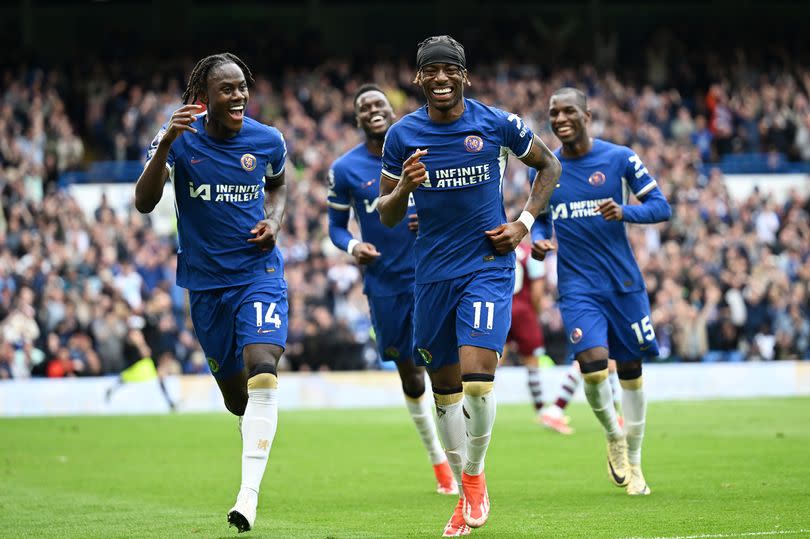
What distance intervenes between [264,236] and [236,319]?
56cm

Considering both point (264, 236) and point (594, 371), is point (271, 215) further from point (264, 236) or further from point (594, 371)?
point (594, 371)

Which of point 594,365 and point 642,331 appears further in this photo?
point 642,331

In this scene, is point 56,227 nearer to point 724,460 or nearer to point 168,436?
point 168,436

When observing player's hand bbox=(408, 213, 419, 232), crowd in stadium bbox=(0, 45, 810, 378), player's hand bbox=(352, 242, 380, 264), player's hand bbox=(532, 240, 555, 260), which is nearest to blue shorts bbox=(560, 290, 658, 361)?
player's hand bbox=(532, 240, 555, 260)

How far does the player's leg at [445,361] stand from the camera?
27.1 ft

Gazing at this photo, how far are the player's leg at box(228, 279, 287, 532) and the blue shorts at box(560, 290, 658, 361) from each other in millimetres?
2784

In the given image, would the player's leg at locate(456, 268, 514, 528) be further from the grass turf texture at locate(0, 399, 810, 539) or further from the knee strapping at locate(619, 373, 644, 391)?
the knee strapping at locate(619, 373, 644, 391)

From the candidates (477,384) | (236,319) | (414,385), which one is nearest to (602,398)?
(414,385)

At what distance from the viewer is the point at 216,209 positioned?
8.52 metres

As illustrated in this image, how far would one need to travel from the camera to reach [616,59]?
39156mm

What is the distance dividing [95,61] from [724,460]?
77.7 feet

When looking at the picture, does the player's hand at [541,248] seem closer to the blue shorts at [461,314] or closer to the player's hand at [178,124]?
the blue shorts at [461,314]

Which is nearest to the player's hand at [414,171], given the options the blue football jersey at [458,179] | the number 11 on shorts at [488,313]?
the blue football jersey at [458,179]

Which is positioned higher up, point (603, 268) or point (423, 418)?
point (603, 268)
